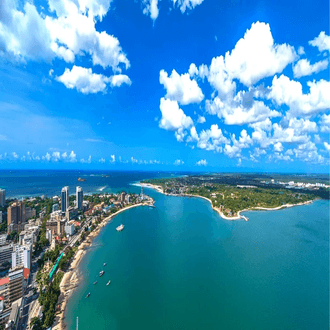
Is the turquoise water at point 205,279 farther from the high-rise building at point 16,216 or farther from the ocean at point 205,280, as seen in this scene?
the high-rise building at point 16,216

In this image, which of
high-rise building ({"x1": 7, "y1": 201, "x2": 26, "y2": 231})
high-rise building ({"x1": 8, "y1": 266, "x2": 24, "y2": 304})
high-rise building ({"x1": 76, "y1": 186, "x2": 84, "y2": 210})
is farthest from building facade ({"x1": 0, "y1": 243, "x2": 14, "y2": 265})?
high-rise building ({"x1": 76, "y1": 186, "x2": 84, "y2": 210})

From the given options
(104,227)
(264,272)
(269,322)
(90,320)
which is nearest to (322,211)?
(264,272)

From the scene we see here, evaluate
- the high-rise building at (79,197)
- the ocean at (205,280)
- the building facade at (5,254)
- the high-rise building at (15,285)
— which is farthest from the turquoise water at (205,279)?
the high-rise building at (79,197)

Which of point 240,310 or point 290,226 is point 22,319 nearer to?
point 240,310

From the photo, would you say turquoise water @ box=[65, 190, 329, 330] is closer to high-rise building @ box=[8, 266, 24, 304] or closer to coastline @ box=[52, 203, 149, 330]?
coastline @ box=[52, 203, 149, 330]

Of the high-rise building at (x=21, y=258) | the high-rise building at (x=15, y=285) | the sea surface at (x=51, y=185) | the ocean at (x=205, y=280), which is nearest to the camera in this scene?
the ocean at (x=205, y=280)

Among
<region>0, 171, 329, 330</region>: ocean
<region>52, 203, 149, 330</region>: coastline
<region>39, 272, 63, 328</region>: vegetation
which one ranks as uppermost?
<region>39, 272, 63, 328</region>: vegetation

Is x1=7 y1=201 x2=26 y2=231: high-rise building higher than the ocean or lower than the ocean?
higher

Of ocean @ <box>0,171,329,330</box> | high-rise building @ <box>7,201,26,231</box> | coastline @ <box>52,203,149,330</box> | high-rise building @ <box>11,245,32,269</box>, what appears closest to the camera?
coastline @ <box>52,203,149,330</box>
